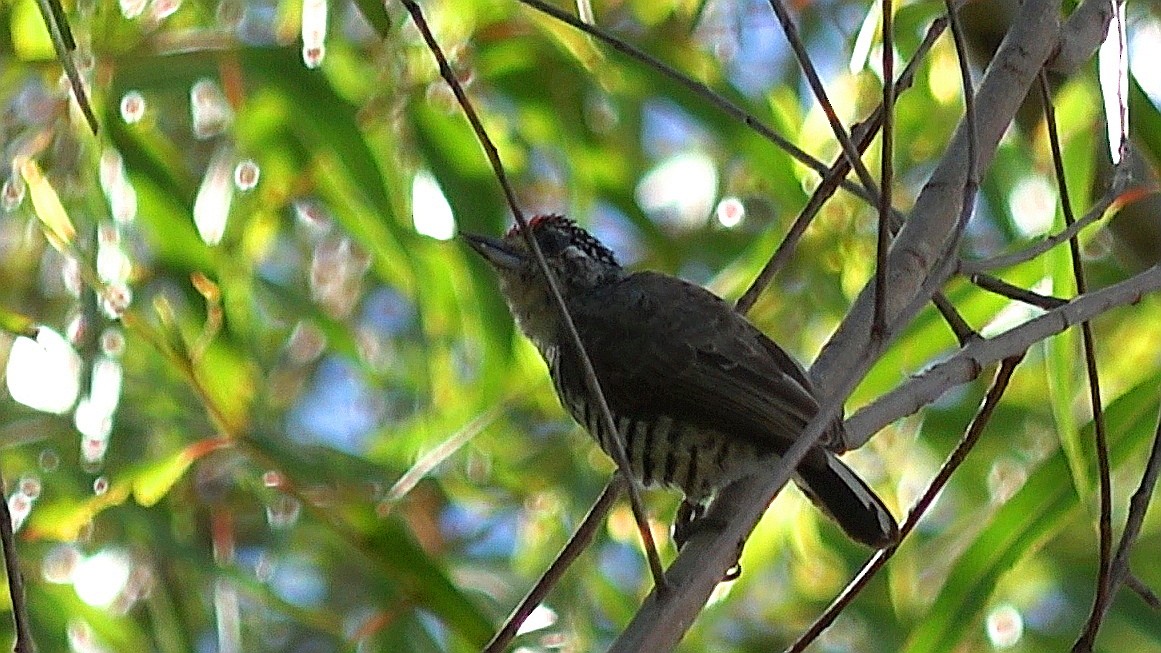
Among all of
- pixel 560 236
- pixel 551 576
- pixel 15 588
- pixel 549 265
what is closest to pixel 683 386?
pixel 549 265

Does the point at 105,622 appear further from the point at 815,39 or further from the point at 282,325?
the point at 815,39

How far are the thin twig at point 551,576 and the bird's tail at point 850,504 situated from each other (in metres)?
0.44

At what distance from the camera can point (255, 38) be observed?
3.31m

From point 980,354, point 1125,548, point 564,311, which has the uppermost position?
point 980,354

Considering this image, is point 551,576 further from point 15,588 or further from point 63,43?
point 63,43

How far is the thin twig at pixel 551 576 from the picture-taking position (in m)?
1.83

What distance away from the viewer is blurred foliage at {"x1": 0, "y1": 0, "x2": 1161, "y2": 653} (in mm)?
3076

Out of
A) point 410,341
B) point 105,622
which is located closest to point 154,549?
point 105,622

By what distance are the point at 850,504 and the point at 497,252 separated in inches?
31.1

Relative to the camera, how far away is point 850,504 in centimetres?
253

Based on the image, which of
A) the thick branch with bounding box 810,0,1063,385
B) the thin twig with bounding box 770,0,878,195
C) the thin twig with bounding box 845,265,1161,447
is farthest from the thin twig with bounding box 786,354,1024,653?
the thin twig with bounding box 770,0,878,195

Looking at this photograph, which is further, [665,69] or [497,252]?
[497,252]

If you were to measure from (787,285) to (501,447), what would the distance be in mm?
618

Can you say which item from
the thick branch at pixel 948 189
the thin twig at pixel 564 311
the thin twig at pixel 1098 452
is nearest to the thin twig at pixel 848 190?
the thick branch at pixel 948 189
